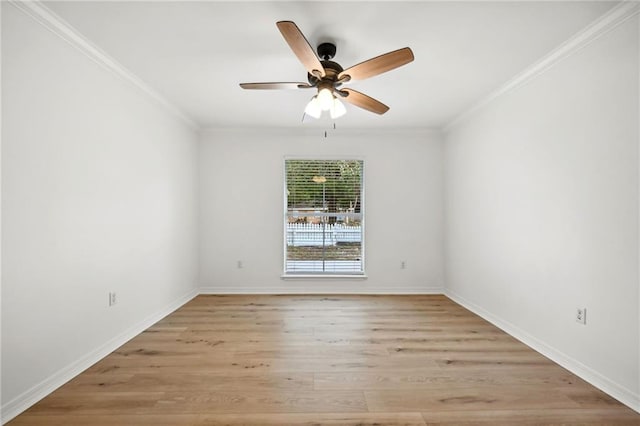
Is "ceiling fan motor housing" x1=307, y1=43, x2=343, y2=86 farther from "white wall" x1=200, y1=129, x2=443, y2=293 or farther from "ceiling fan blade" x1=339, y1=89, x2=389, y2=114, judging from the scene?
"white wall" x1=200, y1=129, x2=443, y2=293

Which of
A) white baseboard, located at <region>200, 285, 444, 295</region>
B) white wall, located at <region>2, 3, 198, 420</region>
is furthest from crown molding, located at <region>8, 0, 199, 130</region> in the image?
white baseboard, located at <region>200, 285, 444, 295</region>

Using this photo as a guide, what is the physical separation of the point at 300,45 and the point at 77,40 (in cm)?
168

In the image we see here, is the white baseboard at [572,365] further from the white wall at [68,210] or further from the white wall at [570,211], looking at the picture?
the white wall at [68,210]

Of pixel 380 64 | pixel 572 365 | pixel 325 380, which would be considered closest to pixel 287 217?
pixel 325 380

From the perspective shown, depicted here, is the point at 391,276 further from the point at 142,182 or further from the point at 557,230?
the point at 142,182

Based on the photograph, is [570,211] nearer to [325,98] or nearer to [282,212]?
[325,98]

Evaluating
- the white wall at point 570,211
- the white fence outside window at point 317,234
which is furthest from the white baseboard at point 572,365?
the white fence outside window at point 317,234

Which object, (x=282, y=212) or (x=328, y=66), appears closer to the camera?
(x=328, y=66)

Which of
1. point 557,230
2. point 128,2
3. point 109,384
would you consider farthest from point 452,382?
point 128,2

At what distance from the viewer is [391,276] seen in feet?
15.0

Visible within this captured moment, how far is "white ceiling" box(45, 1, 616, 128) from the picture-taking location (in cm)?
194

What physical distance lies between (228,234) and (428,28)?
354 cm

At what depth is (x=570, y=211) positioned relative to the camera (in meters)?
2.32

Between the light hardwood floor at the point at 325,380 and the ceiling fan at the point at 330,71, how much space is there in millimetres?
1988
